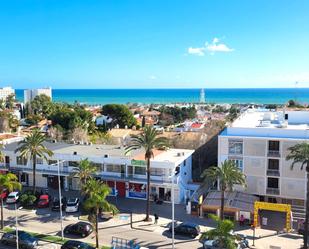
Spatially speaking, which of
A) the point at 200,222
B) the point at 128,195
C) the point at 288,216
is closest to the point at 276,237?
the point at 288,216

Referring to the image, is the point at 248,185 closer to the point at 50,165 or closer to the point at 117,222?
the point at 117,222

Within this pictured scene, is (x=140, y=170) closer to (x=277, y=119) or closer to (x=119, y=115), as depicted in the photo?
(x=277, y=119)

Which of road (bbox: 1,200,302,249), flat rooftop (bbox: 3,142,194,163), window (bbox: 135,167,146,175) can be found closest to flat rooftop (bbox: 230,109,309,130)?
flat rooftop (bbox: 3,142,194,163)

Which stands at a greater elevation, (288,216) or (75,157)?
(75,157)

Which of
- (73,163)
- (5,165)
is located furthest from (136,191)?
(5,165)

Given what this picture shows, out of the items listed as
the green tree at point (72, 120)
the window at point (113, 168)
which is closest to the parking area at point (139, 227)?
the window at point (113, 168)

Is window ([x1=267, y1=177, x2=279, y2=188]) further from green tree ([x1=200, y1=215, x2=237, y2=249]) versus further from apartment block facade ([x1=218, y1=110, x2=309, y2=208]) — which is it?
green tree ([x1=200, y1=215, x2=237, y2=249])
